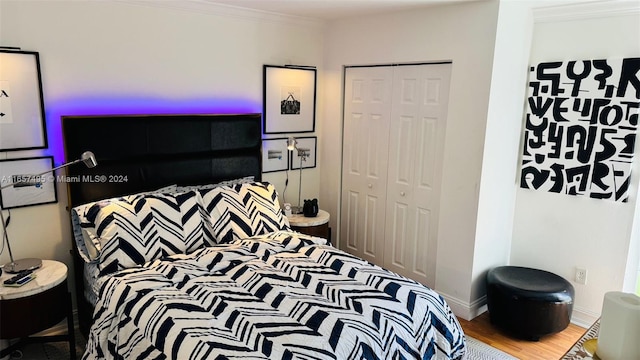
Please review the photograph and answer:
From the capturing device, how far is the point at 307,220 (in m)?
3.84

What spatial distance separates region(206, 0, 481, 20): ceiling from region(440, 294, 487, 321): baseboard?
2.18m

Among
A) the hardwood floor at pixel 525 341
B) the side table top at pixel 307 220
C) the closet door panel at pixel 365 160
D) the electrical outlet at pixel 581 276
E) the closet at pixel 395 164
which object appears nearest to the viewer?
the hardwood floor at pixel 525 341

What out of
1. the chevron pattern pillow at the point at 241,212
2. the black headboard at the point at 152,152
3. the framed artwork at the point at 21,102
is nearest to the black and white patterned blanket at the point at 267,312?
the chevron pattern pillow at the point at 241,212

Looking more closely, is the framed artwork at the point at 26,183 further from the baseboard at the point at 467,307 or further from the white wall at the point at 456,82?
the baseboard at the point at 467,307

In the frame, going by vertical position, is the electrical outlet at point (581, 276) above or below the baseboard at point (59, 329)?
above

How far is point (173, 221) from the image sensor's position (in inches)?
116

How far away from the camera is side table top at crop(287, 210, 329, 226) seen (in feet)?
12.4

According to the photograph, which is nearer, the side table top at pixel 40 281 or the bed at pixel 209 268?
the bed at pixel 209 268

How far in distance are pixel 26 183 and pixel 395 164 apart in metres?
2.60

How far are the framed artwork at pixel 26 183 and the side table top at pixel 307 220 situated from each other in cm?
171

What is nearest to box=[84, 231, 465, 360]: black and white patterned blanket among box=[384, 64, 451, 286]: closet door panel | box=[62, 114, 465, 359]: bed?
box=[62, 114, 465, 359]: bed

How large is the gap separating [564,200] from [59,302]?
3453mm

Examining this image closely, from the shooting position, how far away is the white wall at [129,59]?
2.84 m

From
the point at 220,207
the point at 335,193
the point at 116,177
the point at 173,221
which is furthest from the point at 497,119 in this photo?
the point at 116,177
